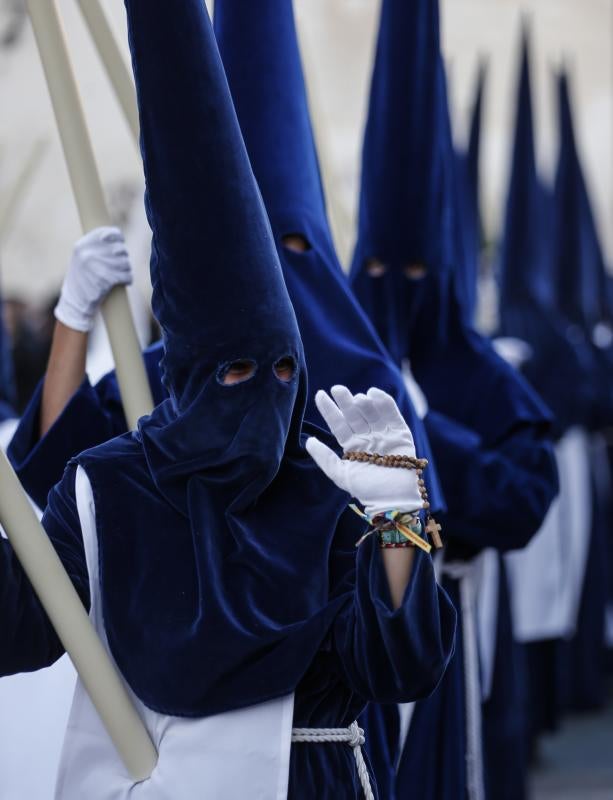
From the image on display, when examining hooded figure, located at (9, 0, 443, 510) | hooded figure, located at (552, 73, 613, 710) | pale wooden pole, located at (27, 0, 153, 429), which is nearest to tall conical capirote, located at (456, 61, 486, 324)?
hooded figure, located at (552, 73, 613, 710)

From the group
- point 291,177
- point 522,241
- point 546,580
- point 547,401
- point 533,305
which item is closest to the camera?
point 291,177

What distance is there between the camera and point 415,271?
3826 mm

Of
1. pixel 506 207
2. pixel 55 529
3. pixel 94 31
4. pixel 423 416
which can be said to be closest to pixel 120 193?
pixel 506 207

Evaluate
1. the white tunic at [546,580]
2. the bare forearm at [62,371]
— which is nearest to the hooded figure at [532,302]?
the white tunic at [546,580]

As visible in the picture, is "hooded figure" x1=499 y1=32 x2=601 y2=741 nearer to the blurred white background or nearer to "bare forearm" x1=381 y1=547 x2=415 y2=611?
the blurred white background

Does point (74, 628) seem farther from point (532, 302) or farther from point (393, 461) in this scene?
point (532, 302)

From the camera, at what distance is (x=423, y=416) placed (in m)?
3.67

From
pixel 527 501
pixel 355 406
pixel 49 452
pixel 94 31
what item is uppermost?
pixel 94 31

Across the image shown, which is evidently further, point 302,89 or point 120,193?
point 120,193

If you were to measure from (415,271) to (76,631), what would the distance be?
2025 millimetres

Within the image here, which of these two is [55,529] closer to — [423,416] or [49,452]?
[49,452]

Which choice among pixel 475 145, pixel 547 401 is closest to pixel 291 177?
pixel 475 145

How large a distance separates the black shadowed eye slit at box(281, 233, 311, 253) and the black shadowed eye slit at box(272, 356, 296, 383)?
2.29ft

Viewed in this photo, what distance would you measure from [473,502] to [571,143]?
14.8 ft
